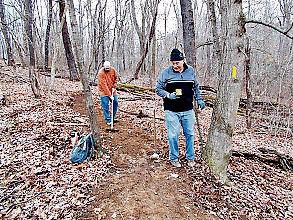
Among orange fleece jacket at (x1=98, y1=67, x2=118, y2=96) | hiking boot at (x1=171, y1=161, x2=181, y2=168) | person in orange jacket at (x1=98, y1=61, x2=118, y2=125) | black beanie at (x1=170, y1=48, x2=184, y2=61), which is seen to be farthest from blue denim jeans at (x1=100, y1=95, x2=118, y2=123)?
black beanie at (x1=170, y1=48, x2=184, y2=61)

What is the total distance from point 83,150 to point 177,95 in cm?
215

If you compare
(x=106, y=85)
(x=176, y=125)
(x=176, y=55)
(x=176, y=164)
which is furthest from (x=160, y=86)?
(x=106, y=85)

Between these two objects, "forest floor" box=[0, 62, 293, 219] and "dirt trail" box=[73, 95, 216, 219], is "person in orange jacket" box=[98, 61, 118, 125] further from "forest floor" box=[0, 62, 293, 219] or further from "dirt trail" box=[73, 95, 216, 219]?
"dirt trail" box=[73, 95, 216, 219]

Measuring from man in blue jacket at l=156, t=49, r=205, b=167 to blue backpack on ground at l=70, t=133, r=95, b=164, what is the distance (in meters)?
1.63

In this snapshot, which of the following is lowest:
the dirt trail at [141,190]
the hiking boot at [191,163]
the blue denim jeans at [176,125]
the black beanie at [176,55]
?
the dirt trail at [141,190]

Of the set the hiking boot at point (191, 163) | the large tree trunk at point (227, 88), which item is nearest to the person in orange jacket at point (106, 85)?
the hiking boot at point (191, 163)

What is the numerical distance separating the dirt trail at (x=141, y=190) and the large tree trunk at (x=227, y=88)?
0.70m

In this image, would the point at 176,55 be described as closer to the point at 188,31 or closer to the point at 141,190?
the point at 141,190

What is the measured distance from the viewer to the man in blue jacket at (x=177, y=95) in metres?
5.66

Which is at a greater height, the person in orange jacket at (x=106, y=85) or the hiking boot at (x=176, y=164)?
the person in orange jacket at (x=106, y=85)

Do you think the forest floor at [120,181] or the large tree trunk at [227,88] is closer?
the forest floor at [120,181]

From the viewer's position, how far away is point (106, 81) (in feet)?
27.0

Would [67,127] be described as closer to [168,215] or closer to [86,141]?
[86,141]

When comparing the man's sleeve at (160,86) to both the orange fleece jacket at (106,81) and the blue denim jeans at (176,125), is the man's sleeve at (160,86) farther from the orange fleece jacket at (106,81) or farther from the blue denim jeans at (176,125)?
the orange fleece jacket at (106,81)
